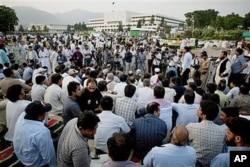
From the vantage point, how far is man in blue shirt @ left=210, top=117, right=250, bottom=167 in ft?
7.31

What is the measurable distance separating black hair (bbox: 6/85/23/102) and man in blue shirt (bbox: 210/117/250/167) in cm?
299

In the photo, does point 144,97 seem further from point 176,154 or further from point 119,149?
point 119,149

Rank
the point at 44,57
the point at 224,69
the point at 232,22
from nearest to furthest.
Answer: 1. the point at 224,69
2. the point at 44,57
3. the point at 232,22

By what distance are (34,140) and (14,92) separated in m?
1.39

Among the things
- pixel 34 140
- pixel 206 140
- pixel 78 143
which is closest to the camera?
pixel 78 143

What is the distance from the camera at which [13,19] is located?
55.0m

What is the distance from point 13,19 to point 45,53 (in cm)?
4859

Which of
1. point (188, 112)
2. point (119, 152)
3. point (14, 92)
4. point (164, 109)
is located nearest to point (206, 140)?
point (188, 112)

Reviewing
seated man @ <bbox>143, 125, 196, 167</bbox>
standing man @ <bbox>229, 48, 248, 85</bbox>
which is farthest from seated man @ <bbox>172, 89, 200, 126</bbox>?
standing man @ <bbox>229, 48, 248, 85</bbox>

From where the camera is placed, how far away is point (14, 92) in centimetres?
392

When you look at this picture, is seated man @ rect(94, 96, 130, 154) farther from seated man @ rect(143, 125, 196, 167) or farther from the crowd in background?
seated man @ rect(143, 125, 196, 167)

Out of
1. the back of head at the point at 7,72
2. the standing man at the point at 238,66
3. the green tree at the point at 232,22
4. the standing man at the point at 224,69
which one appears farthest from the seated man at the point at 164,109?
the green tree at the point at 232,22

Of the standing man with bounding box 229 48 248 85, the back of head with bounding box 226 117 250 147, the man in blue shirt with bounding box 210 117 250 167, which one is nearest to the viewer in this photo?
the man in blue shirt with bounding box 210 117 250 167

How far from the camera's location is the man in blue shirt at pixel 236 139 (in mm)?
2229
